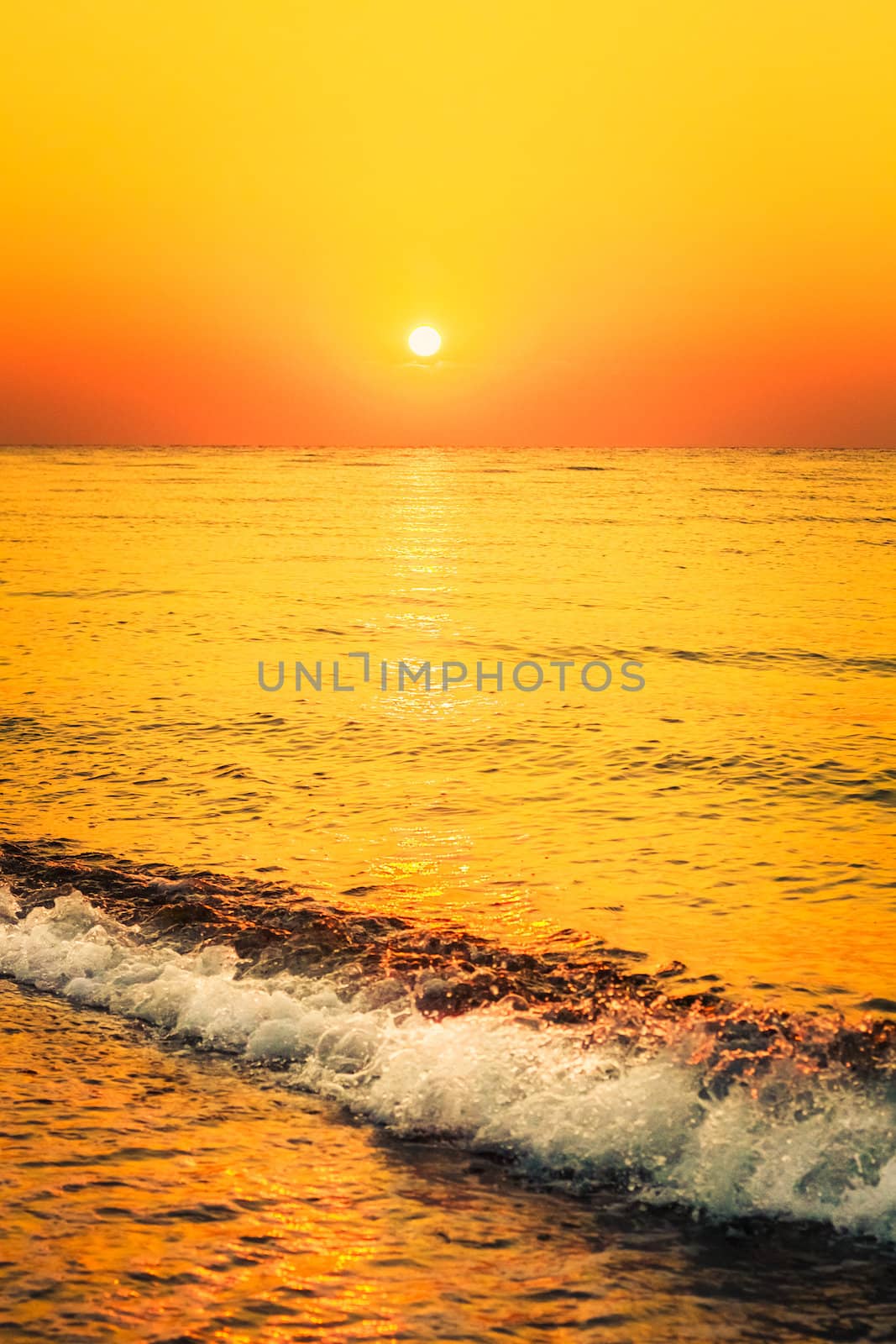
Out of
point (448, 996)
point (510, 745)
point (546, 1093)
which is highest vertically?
point (510, 745)

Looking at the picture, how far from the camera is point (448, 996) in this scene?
24.6 ft

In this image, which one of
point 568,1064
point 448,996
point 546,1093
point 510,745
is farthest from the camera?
point 510,745

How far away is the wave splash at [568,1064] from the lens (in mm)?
5625

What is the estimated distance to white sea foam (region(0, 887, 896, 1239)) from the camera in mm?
5547

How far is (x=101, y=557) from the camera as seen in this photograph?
37.9 meters

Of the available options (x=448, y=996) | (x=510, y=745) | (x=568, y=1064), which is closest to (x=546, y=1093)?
(x=568, y=1064)

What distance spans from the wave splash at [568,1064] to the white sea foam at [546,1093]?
1 cm

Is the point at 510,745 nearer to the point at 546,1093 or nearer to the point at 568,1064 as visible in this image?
the point at 568,1064

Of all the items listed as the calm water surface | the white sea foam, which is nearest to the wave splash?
the white sea foam

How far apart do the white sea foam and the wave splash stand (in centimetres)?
1

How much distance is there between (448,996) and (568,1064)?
1.20m

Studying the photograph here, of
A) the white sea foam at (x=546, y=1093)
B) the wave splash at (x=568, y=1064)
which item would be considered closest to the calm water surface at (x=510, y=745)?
the wave splash at (x=568, y=1064)

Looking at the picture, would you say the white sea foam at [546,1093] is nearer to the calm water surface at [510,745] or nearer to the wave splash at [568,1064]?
the wave splash at [568,1064]

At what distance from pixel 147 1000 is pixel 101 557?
1270 inches
